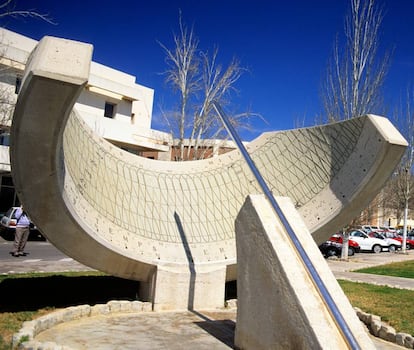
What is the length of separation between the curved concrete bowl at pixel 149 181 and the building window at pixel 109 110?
1815 cm

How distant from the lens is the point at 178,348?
502 cm

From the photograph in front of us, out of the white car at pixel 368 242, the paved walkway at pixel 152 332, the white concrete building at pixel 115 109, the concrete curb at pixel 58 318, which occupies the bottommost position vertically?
the paved walkway at pixel 152 332

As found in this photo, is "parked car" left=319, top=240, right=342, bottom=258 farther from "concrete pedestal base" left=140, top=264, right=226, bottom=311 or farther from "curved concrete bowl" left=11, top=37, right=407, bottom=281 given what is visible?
"concrete pedestal base" left=140, top=264, right=226, bottom=311

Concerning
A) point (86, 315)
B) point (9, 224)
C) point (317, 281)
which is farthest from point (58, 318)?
point (9, 224)

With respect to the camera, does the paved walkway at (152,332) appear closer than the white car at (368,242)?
Yes

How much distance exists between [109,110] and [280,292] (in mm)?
23209

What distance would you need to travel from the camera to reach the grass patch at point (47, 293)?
597 cm

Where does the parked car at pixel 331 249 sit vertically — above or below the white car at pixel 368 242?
below

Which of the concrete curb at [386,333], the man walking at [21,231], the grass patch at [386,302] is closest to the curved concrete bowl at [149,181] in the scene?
the concrete curb at [386,333]

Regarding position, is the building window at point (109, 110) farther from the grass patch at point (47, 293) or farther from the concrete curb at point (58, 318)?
the concrete curb at point (58, 318)

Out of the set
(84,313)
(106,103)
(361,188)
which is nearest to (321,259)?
(361,188)

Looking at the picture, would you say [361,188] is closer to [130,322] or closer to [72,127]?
[130,322]

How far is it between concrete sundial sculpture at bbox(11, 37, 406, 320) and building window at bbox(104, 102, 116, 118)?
18.1m

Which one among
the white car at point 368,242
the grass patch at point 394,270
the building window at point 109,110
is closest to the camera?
the grass patch at point 394,270
